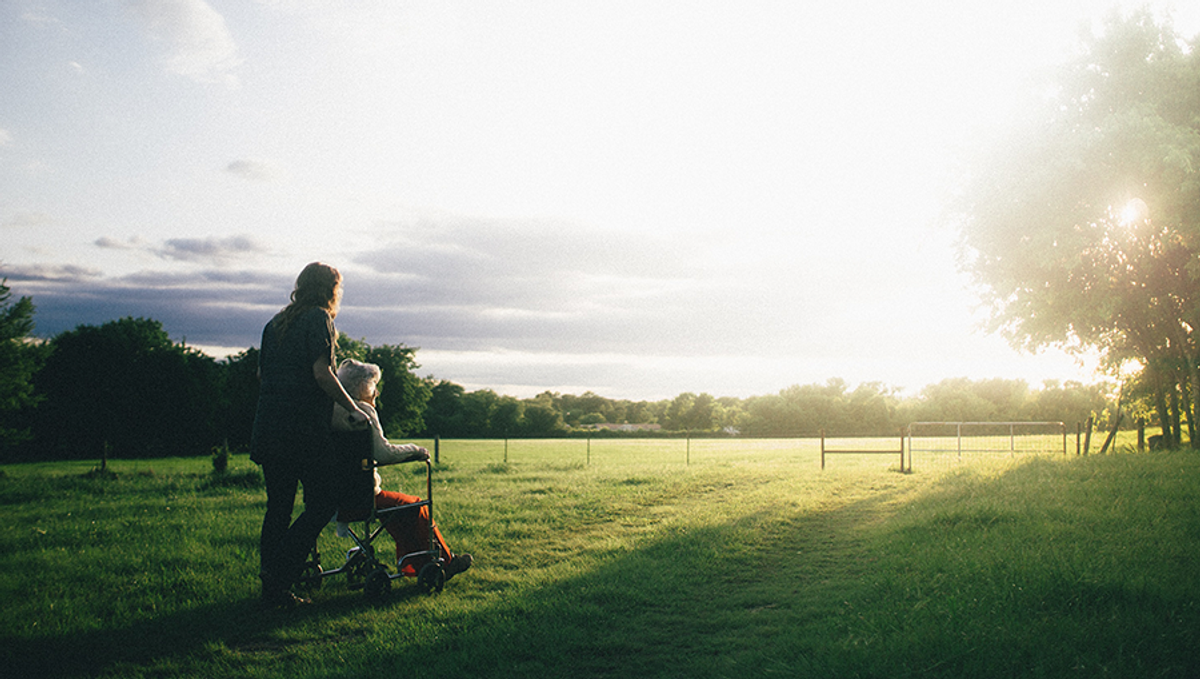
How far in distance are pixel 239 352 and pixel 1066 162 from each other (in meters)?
36.1

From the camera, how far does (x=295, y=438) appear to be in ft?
14.9

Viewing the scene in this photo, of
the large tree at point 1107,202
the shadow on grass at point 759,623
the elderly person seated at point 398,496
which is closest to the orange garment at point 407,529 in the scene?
the elderly person seated at point 398,496

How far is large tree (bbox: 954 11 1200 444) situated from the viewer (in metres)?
13.8

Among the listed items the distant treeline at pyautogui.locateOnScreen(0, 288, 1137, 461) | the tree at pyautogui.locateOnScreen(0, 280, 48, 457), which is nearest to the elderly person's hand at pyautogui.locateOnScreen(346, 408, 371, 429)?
the distant treeline at pyautogui.locateOnScreen(0, 288, 1137, 461)

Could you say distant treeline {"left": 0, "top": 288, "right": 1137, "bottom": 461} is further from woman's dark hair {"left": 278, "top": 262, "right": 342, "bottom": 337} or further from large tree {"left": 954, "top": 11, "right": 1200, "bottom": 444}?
woman's dark hair {"left": 278, "top": 262, "right": 342, "bottom": 337}

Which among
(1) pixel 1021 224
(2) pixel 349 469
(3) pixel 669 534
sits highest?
(1) pixel 1021 224

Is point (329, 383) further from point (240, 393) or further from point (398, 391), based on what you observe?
point (398, 391)

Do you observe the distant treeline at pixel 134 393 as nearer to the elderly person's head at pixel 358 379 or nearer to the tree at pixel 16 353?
the tree at pixel 16 353

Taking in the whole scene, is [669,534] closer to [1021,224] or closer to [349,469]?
[349,469]

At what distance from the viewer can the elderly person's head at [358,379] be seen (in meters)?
5.13

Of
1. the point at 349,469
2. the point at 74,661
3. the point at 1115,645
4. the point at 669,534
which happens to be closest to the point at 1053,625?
the point at 1115,645

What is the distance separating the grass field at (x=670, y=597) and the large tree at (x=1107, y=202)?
7433 millimetres

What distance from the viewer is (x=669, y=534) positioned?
781 cm

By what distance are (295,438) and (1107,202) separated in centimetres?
1833
